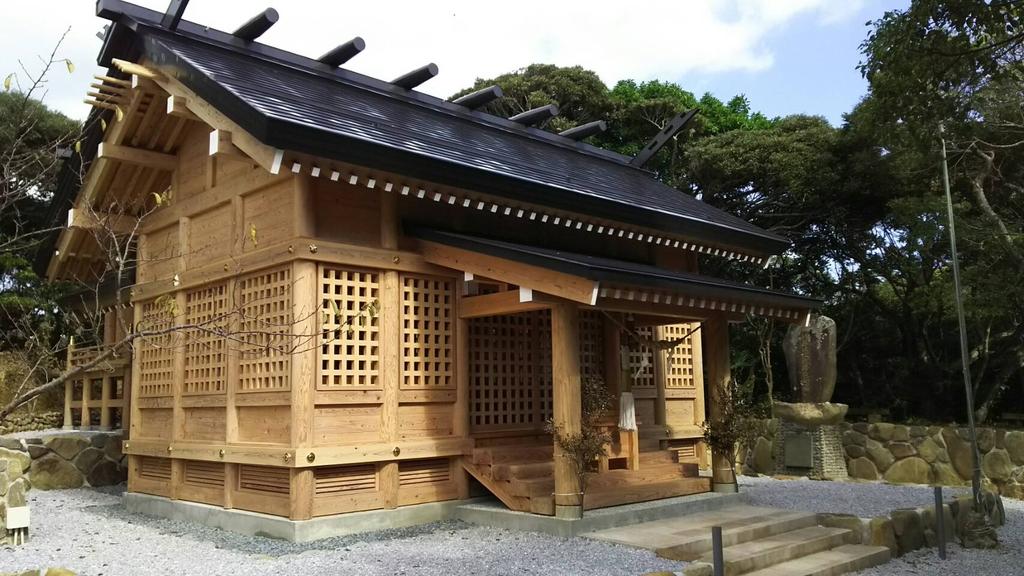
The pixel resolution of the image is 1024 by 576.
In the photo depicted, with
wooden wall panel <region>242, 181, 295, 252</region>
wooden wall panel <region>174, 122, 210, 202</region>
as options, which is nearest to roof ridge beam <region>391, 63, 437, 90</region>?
wooden wall panel <region>174, 122, 210, 202</region>

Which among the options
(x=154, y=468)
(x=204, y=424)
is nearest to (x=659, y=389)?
(x=204, y=424)

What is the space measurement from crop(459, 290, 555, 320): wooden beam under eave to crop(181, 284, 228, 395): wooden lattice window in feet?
9.05

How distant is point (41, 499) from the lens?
33.0 ft

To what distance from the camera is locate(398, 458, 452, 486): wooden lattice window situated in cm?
812

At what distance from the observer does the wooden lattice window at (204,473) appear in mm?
8586

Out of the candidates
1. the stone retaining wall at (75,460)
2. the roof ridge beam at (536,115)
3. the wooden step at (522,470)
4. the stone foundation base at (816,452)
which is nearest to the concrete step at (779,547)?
the wooden step at (522,470)

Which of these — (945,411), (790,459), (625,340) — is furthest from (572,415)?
(945,411)

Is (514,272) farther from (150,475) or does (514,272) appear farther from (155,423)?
(150,475)

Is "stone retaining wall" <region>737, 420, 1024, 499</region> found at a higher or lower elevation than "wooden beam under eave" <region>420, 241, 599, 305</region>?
lower

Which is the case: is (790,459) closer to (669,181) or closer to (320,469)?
(320,469)

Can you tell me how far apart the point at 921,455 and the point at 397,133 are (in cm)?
994

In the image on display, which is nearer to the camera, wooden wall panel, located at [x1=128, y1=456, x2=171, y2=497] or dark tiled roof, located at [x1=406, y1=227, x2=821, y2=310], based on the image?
dark tiled roof, located at [x1=406, y1=227, x2=821, y2=310]

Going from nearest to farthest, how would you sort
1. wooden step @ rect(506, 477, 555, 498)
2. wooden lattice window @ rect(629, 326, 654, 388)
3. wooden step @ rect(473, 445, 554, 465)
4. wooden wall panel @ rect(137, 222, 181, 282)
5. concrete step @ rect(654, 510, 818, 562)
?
concrete step @ rect(654, 510, 818, 562), wooden step @ rect(506, 477, 555, 498), wooden step @ rect(473, 445, 554, 465), wooden wall panel @ rect(137, 222, 181, 282), wooden lattice window @ rect(629, 326, 654, 388)

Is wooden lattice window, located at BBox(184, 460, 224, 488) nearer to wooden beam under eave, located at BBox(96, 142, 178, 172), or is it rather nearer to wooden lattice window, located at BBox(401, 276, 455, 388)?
wooden lattice window, located at BBox(401, 276, 455, 388)
